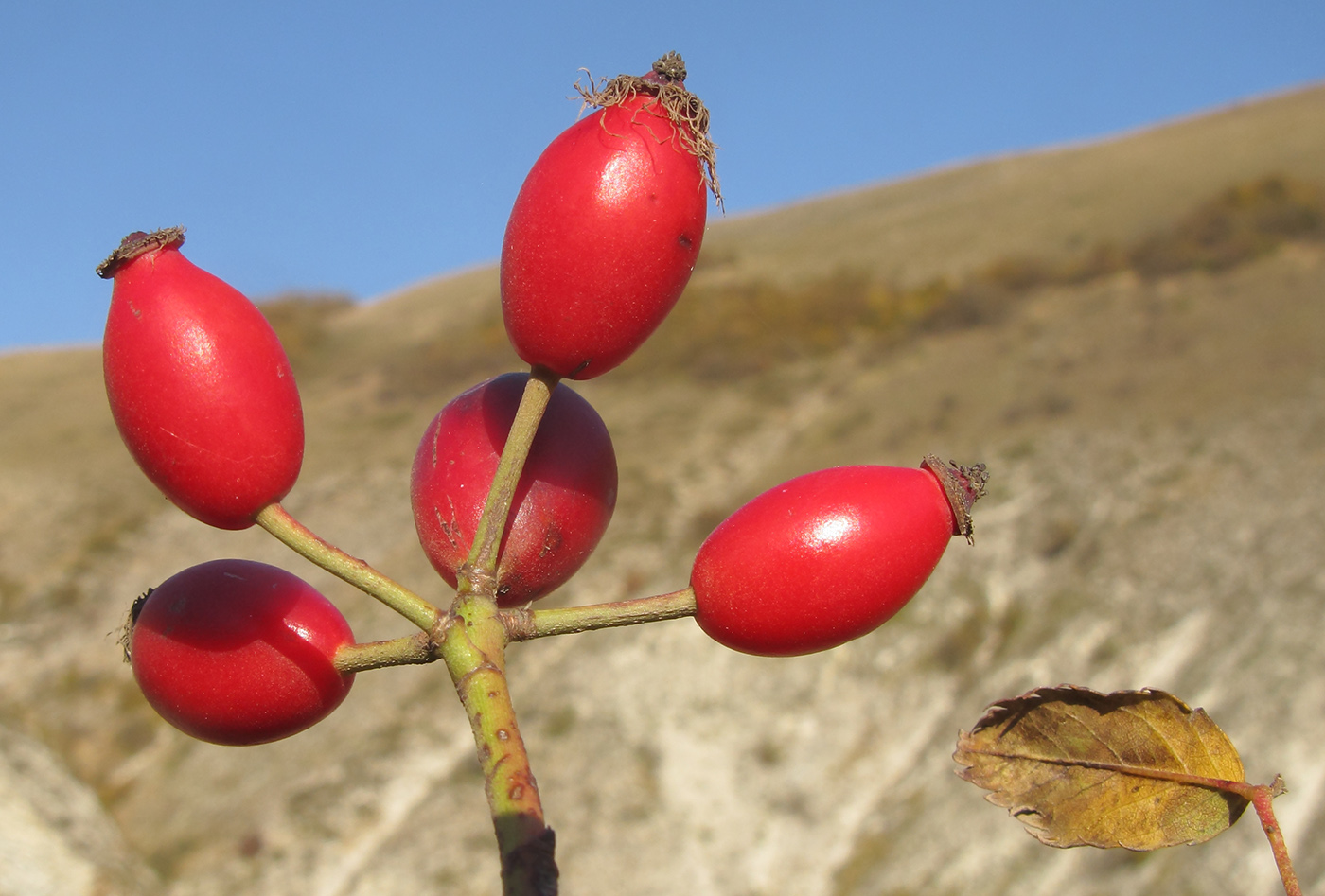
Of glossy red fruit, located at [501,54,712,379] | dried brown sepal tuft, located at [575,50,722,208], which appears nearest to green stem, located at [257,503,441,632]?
glossy red fruit, located at [501,54,712,379]

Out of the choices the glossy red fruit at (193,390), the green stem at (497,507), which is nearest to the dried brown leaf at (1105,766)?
the green stem at (497,507)

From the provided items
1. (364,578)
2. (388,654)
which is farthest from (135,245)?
(388,654)

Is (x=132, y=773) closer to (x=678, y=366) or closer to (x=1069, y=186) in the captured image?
(x=678, y=366)

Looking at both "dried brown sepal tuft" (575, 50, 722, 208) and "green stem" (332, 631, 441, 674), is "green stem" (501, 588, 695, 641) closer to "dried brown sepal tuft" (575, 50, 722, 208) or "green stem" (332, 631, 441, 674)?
"green stem" (332, 631, 441, 674)

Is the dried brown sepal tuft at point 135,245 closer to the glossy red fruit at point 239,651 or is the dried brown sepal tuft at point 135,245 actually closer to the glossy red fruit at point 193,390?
the glossy red fruit at point 193,390

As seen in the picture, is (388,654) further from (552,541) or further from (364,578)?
(552,541)

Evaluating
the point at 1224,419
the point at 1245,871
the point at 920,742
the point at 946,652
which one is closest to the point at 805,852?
the point at 920,742
